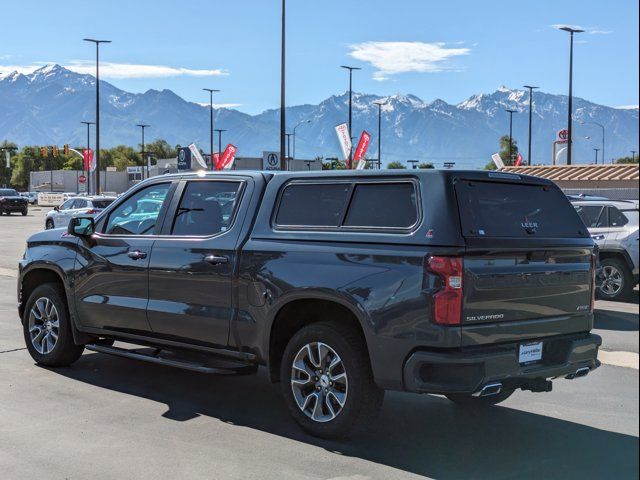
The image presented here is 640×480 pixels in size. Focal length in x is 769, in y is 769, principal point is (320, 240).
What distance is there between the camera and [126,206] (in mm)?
6871

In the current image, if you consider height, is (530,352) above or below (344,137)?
below

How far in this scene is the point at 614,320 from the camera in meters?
10.9

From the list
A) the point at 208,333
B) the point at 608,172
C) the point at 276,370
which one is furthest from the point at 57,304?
the point at 608,172

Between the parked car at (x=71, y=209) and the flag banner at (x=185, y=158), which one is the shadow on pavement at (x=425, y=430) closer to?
the flag banner at (x=185, y=158)

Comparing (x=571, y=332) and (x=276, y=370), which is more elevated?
(x=571, y=332)

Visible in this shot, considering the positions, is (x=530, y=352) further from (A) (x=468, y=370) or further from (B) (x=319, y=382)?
(B) (x=319, y=382)

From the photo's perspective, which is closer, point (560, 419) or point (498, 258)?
point (498, 258)

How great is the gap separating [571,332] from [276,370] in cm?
212

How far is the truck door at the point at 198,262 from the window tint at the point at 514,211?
6.10 feet

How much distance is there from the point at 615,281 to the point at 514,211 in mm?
8282

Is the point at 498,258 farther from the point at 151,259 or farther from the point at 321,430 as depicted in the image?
the point at 151,259

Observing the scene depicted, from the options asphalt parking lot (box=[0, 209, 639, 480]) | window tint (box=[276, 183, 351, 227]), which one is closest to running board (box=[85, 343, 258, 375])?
asphalt parking lot (box=[0, 209, 639, 480])

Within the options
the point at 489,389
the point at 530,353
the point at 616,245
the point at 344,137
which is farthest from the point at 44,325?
the point at 344,137

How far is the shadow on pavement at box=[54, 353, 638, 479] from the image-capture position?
485 cm
